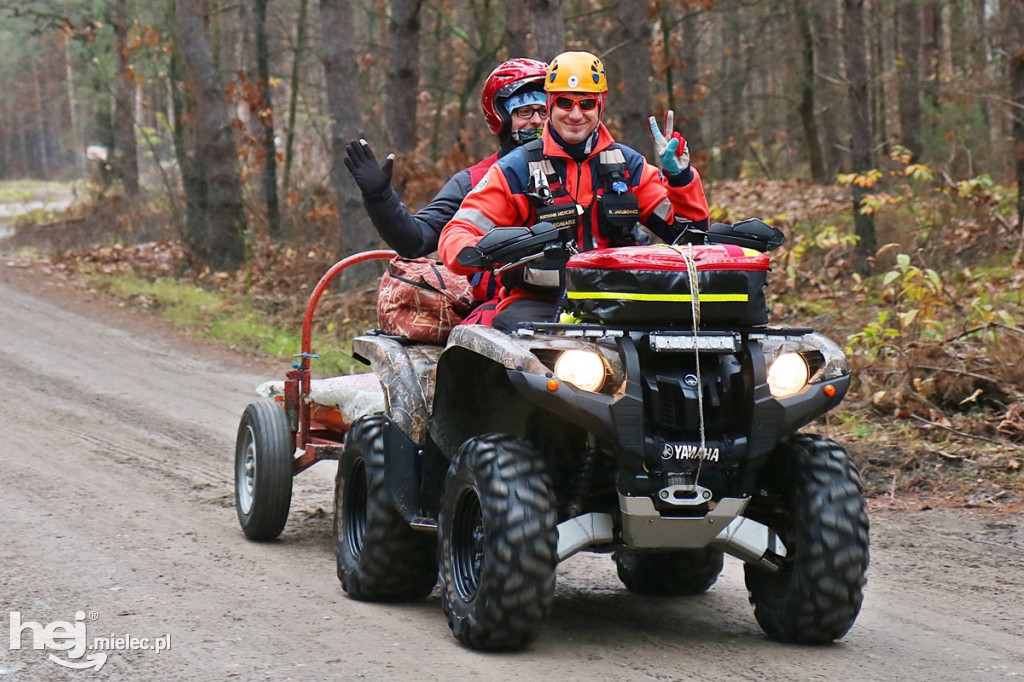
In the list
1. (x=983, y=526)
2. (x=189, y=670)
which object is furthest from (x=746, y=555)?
(x=983, y=526)

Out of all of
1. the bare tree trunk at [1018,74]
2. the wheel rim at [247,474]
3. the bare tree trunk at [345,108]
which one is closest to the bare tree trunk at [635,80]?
the bare tree trunk at [345,108]

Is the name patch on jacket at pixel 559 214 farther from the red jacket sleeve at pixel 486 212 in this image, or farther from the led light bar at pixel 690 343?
the led light bar at pixel 690 343

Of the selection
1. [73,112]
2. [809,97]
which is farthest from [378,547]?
[73,112]

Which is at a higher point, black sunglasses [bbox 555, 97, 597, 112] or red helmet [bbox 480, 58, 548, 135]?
red helmet [bbox 480, 58, 548, 135]

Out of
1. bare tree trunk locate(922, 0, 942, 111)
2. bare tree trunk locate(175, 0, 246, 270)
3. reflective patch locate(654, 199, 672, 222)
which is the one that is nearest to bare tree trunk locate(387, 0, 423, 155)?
bare tree trunk locate(175, 0, 246, 270)

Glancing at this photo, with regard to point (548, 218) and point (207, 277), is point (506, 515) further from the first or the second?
point (207, 277)

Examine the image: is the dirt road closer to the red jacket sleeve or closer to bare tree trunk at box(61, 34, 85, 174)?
the red jacket sleeve

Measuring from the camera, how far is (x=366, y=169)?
557cm

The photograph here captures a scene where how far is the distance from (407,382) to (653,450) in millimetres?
1521

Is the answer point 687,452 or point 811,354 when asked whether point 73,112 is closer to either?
point 811,354

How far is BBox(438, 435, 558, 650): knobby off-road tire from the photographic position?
4.43 m

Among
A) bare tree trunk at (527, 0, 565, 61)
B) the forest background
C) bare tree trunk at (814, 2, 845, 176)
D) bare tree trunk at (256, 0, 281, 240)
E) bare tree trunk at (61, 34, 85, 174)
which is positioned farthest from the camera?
bare tree trunk at (61, 34, 85, 174)

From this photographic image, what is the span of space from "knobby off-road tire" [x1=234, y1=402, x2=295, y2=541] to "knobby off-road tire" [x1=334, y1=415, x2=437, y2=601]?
3.10 ft

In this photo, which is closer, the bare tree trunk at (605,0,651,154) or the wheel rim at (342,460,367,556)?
the wheel rim at (342,460,367,556)
